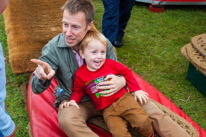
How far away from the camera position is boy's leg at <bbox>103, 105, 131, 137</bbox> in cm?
164

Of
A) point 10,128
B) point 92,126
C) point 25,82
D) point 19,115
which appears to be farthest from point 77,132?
point 25,82

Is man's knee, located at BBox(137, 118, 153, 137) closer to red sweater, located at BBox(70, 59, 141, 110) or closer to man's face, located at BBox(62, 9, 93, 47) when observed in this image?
red sweater, located at BBox(70, 59, 141, 110)

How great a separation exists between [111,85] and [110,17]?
1.82 meters

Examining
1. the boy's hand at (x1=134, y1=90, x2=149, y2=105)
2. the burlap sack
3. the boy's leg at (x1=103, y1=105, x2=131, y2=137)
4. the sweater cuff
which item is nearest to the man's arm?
the sweater cuff

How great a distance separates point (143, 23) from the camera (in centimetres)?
499

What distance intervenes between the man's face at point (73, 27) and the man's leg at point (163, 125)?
0.94 meters

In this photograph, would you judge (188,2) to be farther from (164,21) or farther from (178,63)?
(178,63)

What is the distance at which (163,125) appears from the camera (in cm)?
179

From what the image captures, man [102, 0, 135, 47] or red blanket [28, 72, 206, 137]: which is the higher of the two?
man [102, 0, 135, 47]

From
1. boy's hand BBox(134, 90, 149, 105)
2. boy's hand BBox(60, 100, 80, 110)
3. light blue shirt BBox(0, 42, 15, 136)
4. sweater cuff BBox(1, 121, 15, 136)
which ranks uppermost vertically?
light blue shirt BBox(0, 42, 15, 136)

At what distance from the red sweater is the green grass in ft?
3.39

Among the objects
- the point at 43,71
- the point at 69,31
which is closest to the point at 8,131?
the point at 43,71

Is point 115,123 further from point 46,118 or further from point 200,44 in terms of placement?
point 200,44

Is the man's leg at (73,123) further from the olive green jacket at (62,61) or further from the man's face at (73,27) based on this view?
the man's face at (73,27)
